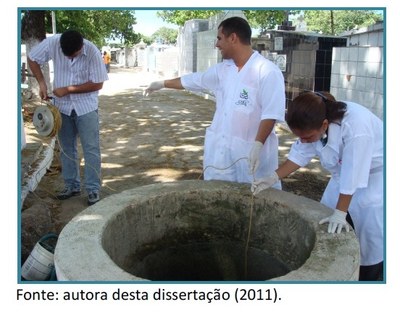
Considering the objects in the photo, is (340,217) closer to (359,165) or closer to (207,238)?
(359,165)

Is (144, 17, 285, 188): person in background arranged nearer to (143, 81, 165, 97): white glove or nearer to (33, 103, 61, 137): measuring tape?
(143, 81, 165, 97): white glove

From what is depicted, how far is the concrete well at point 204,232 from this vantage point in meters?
2.23

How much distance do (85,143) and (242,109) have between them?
1808mm

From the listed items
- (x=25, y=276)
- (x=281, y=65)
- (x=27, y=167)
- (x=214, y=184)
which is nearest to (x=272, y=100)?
(x=214, y=184)

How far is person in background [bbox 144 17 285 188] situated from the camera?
2664mm

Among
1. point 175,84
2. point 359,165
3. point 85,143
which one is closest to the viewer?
point 359,165

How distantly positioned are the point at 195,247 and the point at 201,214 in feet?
0.81

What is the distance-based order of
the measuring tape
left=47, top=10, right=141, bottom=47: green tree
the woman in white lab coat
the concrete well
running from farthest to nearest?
left=47, top=10, right=141, bottom=47: green tree < the measuring tape < the concrete well < the woman in white lab coat

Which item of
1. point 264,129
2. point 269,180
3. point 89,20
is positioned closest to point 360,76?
point 264,129

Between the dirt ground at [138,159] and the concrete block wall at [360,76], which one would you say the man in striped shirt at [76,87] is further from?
the concrete block wall at [360,76]

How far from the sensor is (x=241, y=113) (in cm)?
281

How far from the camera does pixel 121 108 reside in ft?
34.5

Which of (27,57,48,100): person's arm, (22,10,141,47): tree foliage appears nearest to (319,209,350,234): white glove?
(27,57,48,100): person's arm

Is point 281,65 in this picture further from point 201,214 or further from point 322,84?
point 201,214
